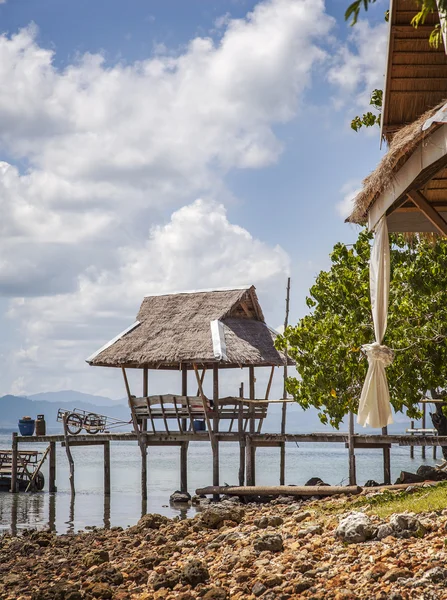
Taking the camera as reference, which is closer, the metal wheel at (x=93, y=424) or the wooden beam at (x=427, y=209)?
the wooden beam at (x=427, y=209)

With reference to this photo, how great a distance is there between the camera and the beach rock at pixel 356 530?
8055 mm

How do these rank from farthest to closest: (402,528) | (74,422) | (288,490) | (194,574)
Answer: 1. (74,422)
2. (288,490)
3. (402,528)
4. (194,574)

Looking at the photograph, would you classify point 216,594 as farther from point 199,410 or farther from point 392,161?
point 199,410

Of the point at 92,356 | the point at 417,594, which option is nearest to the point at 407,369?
the point at 417,594

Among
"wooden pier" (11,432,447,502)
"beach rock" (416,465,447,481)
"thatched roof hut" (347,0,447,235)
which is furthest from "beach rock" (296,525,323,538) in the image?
"wooden pier" (11,432,447,502)

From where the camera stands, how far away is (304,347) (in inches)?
571

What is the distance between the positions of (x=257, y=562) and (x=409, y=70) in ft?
20.6

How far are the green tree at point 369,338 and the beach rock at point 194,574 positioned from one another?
5.83 metres

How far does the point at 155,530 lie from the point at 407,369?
4.75m

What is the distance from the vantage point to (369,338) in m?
13.9

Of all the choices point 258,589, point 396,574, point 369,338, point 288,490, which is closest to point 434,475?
point 288,490

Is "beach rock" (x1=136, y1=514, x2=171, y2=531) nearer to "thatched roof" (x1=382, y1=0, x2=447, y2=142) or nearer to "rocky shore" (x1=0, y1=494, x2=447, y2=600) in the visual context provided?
"rocky shore" (x1=0, y1=494, x2=447, y2=600)

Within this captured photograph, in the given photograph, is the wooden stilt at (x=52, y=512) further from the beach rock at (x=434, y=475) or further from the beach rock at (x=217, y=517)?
the beach rock at (x=434, y=475)

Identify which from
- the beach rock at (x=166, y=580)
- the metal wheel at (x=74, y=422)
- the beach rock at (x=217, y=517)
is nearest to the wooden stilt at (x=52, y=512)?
the metal wheel at (x=74, y=422)
